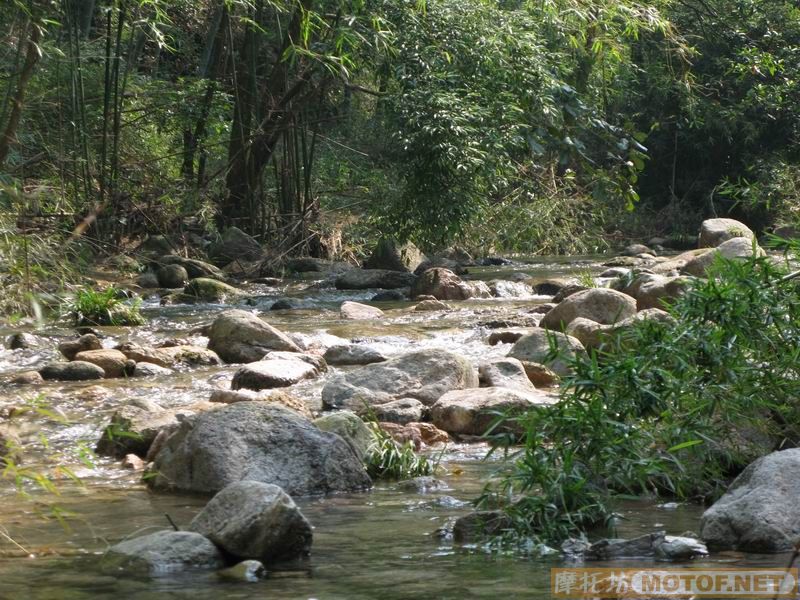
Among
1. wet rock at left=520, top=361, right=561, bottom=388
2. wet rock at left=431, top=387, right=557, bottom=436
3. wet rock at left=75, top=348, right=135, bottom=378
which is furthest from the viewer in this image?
wet rock at left=75, top=348, right=135, bottom=378

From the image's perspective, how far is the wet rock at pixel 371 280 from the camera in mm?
15281

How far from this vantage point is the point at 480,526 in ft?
13.7

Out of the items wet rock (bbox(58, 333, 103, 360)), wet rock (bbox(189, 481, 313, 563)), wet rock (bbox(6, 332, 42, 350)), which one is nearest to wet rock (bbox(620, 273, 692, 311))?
wet rock (bbox(58, 333, 103, 360))

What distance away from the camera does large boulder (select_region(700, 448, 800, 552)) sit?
3850 mm

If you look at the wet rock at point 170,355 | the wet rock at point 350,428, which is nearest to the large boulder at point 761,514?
the wet rock at point 350,428

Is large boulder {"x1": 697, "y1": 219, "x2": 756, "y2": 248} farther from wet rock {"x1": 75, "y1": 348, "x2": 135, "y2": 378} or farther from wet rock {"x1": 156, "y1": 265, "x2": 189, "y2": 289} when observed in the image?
wet rock {"x1": 75, "y1": 348, "x2": 135, "y2": 378}

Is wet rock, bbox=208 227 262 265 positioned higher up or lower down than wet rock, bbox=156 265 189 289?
higher up

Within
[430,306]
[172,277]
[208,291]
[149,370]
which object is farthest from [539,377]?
[172,277]

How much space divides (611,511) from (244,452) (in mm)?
1758

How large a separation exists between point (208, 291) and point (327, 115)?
20.0 feet

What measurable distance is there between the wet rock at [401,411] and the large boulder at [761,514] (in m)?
2.94

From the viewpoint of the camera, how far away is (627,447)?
427 cm

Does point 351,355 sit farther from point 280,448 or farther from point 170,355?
point 280,448

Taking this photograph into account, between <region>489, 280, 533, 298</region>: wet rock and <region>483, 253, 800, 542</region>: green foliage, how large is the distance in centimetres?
936
